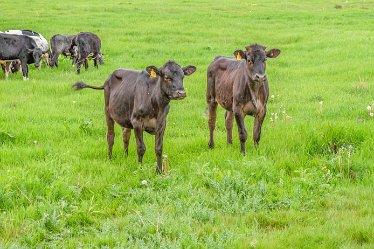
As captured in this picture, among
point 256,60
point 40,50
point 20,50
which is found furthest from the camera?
point 40,50

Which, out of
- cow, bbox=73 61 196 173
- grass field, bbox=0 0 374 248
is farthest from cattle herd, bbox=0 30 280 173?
grass field, bbox=0 0 374 248

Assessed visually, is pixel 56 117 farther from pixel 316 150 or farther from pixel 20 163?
pixel 316 150

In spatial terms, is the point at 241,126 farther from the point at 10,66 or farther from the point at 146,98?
the point at 10,66

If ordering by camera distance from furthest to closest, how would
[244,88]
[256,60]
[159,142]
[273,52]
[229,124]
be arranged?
[229,124] < [273,52] < [244,88] < [256,60] < [159,142]

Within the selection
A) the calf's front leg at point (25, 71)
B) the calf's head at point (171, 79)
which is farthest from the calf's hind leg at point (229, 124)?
the calf's front leg at point (25, 71)

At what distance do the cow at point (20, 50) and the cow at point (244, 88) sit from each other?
1005 cm

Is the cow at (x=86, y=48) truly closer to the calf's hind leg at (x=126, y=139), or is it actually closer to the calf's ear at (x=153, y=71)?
the calf's hind leg at (x=126, y=139)

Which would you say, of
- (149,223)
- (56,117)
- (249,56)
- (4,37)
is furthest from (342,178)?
(4,37)

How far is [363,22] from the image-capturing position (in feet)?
94.8

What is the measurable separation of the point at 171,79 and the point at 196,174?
1.51 m

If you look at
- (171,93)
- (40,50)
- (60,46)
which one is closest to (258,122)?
(171,93)

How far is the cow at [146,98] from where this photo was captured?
8.15 m

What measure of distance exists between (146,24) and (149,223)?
24332 millimetres

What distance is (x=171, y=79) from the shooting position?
8141 mm
